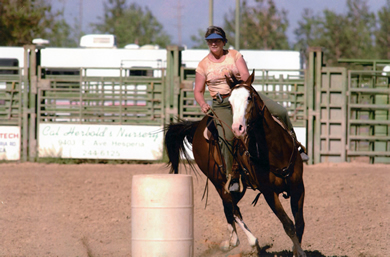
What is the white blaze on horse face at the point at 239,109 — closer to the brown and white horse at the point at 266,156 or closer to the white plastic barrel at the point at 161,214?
the brown and white horse at the point at 266,156

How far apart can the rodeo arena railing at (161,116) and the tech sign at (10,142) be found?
0.03 meters

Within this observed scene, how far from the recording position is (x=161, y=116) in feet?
46.0

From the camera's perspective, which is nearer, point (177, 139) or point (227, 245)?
point (227, 245)

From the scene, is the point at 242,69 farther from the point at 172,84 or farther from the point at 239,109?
the point at 172,84

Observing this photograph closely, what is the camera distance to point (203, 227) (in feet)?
24.5

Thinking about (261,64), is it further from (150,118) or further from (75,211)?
(75,211)

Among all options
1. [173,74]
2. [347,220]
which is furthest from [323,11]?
[347,220]

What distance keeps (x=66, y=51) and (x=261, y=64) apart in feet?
23.0

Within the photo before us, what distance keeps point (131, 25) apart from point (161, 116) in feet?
143

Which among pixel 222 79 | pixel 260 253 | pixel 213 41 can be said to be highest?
pixel 213 41

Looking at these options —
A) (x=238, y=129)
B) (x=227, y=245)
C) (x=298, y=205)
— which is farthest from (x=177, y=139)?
(x=238, y=129)

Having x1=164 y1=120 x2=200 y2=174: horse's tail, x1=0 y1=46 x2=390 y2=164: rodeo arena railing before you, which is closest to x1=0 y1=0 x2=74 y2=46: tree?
x1=0 y1=46 x2=390 y2=164: rodeo arena railing

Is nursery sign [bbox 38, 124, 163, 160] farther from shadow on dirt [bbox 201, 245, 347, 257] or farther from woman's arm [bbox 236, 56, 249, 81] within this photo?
woman's arm [bbox 236, 56, 249, 81]

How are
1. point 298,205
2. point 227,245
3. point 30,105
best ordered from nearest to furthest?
point 298,205 → point 227,245 → point 30,105
